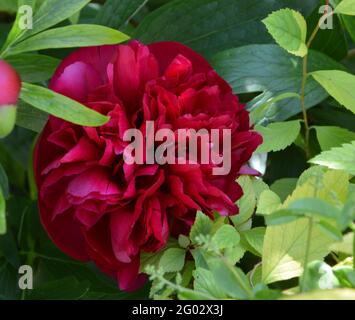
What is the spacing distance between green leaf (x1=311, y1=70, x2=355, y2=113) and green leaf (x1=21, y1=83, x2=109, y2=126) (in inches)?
6.9

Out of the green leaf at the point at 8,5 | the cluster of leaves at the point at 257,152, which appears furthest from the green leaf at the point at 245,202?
the green leaf at the point at 8,5

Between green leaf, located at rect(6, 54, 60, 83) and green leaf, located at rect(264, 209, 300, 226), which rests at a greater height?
green leaf, located at rect(6, 54, 60, 83)

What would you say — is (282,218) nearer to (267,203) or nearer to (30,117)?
(267,203)

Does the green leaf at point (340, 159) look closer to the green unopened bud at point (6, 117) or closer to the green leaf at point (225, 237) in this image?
the green leaf at point (225, 237)

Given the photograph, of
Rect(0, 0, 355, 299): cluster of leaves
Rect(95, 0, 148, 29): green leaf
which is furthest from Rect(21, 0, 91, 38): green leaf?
Rect(95, 0, 148, 29): green leaf

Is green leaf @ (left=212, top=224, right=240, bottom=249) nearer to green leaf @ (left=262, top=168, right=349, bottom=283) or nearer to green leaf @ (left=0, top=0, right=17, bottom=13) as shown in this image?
green leaf @ (left=262, top=168, right=349, bottom=283)

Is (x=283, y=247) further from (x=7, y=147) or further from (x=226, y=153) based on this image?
(x=7, y=147)

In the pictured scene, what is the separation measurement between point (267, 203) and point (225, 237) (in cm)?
3

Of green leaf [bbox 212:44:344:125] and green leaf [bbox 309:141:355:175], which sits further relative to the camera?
green leaf [bbox 212:44:344:125]

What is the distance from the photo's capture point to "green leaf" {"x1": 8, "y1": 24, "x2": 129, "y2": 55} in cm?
44

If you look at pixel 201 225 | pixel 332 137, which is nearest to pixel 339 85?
pixel 332 137

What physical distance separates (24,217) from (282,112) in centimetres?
22

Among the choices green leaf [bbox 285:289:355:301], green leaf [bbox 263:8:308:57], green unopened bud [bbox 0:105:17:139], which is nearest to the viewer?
green leaf [bbox 285:289:355:301]
